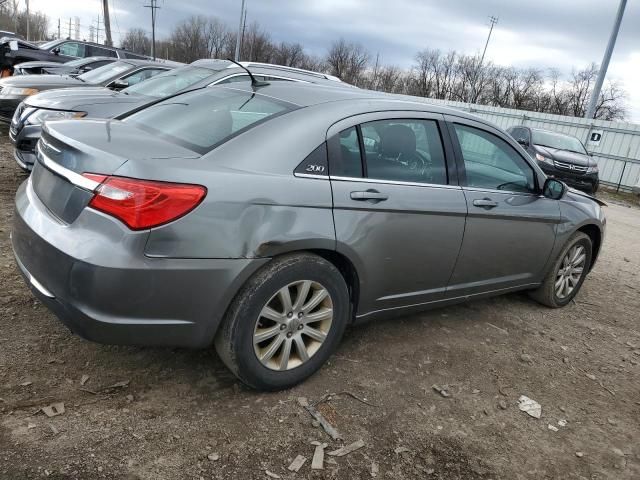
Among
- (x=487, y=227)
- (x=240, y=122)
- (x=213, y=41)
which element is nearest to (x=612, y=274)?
(x=487, y=227)

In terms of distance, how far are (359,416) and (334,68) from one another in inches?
2628

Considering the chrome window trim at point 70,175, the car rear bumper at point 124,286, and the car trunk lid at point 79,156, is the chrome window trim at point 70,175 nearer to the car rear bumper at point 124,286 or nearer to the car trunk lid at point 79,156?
the car trunk lid at point 79,156

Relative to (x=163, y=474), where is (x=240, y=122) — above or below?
above

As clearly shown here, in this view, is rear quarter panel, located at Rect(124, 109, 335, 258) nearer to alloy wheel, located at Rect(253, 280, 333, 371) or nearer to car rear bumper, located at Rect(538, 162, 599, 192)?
alloy wheel, located at Rect(253, 280, 333, 371)

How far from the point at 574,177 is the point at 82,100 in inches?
458

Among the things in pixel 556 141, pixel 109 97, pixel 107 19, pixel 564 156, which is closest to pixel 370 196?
pixel 109 97

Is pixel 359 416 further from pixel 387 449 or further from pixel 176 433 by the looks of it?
pixel 176 433

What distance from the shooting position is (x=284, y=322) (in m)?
2.73

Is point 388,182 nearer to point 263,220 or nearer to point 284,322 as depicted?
point 263,220

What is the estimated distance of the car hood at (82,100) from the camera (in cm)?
607

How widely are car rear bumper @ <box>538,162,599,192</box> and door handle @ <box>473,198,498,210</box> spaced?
1033cm

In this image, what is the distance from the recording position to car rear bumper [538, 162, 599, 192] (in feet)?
42.8

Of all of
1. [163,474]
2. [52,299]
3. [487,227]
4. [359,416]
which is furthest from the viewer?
[487,227]

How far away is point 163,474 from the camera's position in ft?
7.20
